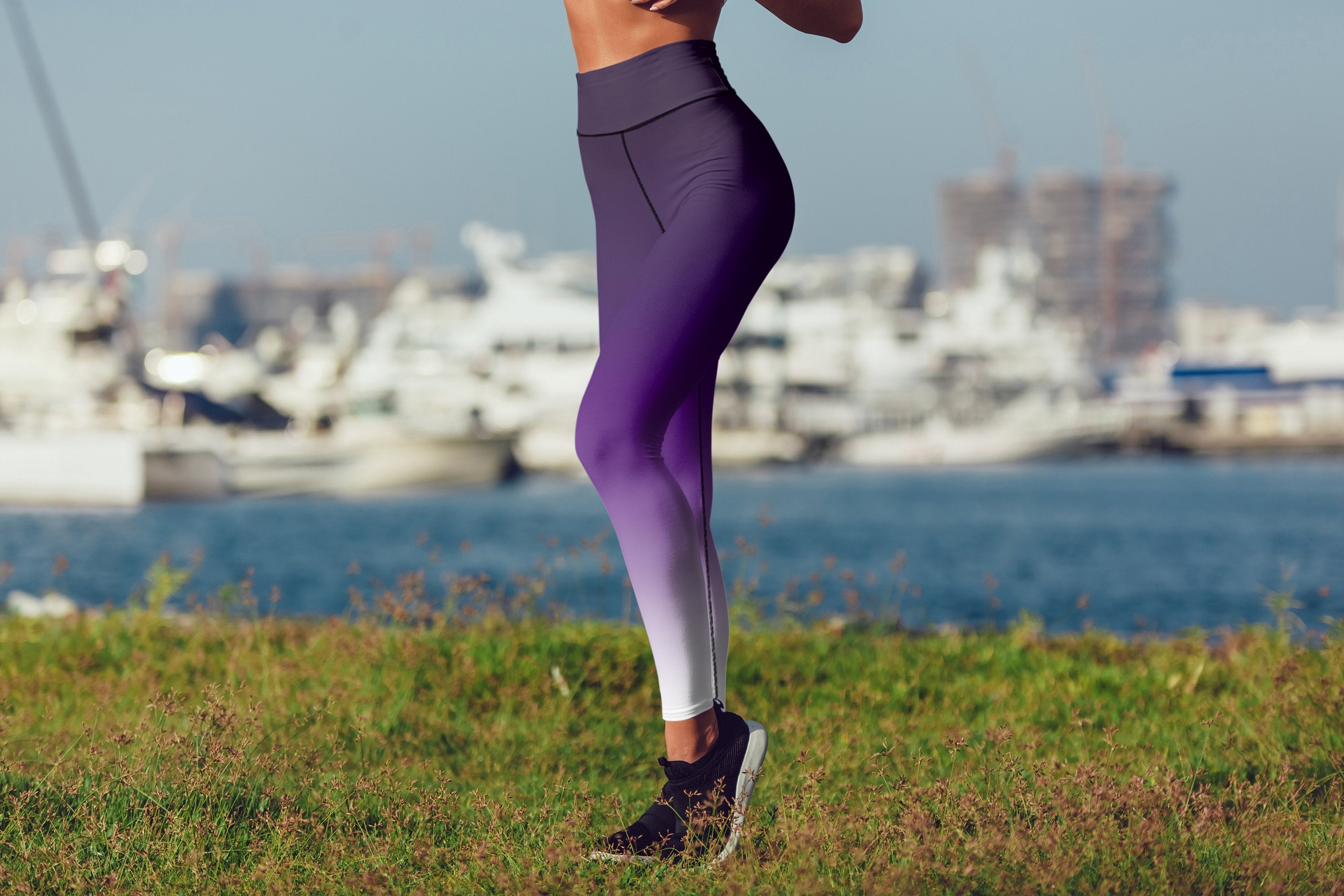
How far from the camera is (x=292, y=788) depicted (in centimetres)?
244

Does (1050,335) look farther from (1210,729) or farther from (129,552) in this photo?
(1210,729)

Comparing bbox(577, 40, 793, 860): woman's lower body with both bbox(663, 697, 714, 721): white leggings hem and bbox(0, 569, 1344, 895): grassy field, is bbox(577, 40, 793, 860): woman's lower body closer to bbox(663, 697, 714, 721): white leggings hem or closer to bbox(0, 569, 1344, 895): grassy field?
bbox(663, 697, 714, 721): white leggings hem

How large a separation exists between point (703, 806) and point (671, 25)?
123cm

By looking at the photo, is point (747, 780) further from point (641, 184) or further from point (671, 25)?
point (671, 25)

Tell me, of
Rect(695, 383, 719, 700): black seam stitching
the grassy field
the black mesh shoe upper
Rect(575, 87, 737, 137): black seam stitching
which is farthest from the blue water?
Rect(575, 87, 737, 137): black seam stitching

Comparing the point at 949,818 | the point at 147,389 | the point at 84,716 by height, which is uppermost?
the point at 949,818

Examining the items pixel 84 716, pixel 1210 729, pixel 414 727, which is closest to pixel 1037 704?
pixel 1210 729

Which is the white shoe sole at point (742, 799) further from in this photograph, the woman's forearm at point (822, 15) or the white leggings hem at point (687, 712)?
the woman's forearm at point (822, 15)

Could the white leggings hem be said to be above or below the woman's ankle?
above

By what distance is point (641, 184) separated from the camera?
221 cm

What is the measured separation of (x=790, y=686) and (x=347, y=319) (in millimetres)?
71177

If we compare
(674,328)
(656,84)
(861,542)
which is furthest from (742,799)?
(861,542)

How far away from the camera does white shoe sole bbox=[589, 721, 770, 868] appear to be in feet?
6.62

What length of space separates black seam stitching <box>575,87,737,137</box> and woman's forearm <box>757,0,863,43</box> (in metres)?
0.15
